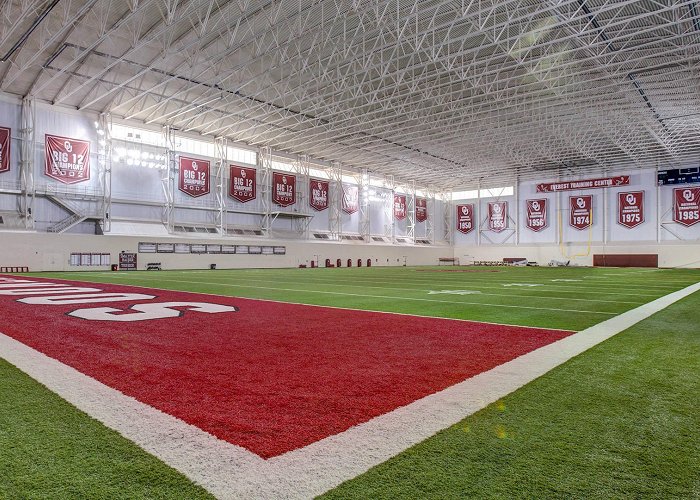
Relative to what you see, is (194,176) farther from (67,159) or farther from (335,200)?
(335,200)

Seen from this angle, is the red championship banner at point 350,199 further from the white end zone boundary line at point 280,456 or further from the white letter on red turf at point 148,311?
the white end zone boundary line at point 280,456

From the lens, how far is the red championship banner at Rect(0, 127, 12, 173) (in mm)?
24766

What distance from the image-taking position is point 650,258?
40.0 m

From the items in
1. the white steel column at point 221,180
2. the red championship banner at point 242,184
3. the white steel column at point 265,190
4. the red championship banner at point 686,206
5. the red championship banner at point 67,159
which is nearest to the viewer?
the red championship banner at point 67,159

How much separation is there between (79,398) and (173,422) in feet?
2.64

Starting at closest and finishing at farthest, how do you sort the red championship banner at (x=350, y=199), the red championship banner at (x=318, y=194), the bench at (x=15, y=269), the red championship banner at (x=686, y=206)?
the bench at (x=15, y=269) → the red championship banner at (x=686, y=206) → the red championship banner at (x=318, y=194) → the red championship banner at (x=350, y=199)

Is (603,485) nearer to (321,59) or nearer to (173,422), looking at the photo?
(173,422)

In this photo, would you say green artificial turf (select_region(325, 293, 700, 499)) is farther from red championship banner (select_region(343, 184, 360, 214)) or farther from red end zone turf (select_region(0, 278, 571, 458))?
red championship banner (select_region(343, 184, 360, 214))

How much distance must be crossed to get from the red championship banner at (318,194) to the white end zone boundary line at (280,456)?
3706cm

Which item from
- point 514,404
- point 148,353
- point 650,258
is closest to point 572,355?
point 514,404

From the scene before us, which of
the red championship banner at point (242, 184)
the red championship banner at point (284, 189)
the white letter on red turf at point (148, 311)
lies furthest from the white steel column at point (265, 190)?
the white letter on red turf at point (148, 311)

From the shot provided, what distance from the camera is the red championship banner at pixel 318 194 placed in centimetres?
4034

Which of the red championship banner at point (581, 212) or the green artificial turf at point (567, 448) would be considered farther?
the red championship banner at point (581, 212)

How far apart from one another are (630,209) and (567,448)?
46.5m
